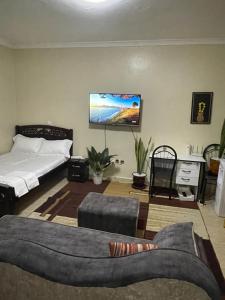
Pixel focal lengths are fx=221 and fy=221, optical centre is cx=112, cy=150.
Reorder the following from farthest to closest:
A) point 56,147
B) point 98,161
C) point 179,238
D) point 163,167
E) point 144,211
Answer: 1. point 56,147
2. point 98,161
3. point 163,167
4. point 144,211
5. point 179,238

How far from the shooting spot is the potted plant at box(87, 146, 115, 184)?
423 cm

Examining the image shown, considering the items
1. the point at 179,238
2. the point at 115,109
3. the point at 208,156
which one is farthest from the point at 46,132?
the point at 179,238

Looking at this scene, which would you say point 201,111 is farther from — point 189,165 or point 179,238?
point 179,238

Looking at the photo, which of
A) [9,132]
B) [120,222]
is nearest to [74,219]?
[120,222]

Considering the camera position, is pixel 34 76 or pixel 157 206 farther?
pixel 34 76

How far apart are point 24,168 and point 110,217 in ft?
5.86

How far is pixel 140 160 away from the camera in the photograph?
4.35 meters

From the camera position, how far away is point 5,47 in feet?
14.5

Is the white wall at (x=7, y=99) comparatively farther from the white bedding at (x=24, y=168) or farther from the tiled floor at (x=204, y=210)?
the tiled floor at (x=204, y=210)

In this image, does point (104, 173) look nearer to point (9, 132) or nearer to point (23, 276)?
point (9, 132)

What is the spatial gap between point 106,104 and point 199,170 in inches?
81.4

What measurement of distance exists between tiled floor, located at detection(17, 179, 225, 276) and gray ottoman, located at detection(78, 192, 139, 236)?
103 cm

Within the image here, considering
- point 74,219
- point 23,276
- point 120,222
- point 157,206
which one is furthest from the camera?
point 157,206

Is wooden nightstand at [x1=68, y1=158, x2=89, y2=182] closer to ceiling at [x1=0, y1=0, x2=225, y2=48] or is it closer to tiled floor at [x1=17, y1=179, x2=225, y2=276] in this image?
tiled floor at [x1=17, y1=179, x2=225, y2=276]
